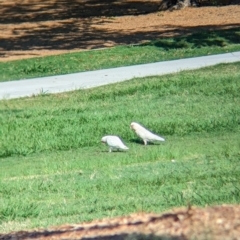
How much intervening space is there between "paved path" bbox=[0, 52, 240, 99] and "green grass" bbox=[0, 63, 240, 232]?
2.49ft

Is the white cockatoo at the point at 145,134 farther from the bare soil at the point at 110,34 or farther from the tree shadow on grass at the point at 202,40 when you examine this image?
the tree shadow on grass at the point at 202,40

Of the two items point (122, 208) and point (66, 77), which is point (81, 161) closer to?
point (122, 208)

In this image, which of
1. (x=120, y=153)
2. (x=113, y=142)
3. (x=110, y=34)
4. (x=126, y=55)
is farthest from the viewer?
(x=110, y=34)

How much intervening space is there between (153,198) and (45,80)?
31.6 feet

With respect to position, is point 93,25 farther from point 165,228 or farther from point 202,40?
point 165,228

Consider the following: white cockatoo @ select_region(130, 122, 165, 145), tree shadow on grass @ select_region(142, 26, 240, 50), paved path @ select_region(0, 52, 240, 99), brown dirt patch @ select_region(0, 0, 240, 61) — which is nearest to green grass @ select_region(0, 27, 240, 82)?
tree shadow on grass @ select_region(142, 26, 240, 50)

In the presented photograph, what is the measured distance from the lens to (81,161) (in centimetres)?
986

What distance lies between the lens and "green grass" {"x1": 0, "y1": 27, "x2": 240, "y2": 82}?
18.6 metres

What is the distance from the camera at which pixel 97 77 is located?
54.5 ft

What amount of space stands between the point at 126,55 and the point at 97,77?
3207 mm

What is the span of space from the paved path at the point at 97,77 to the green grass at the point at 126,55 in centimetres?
87

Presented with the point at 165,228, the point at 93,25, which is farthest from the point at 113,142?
the point at 93,25

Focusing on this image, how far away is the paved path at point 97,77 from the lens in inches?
618

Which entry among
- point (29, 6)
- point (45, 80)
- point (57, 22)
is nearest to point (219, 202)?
point (45, 80)
